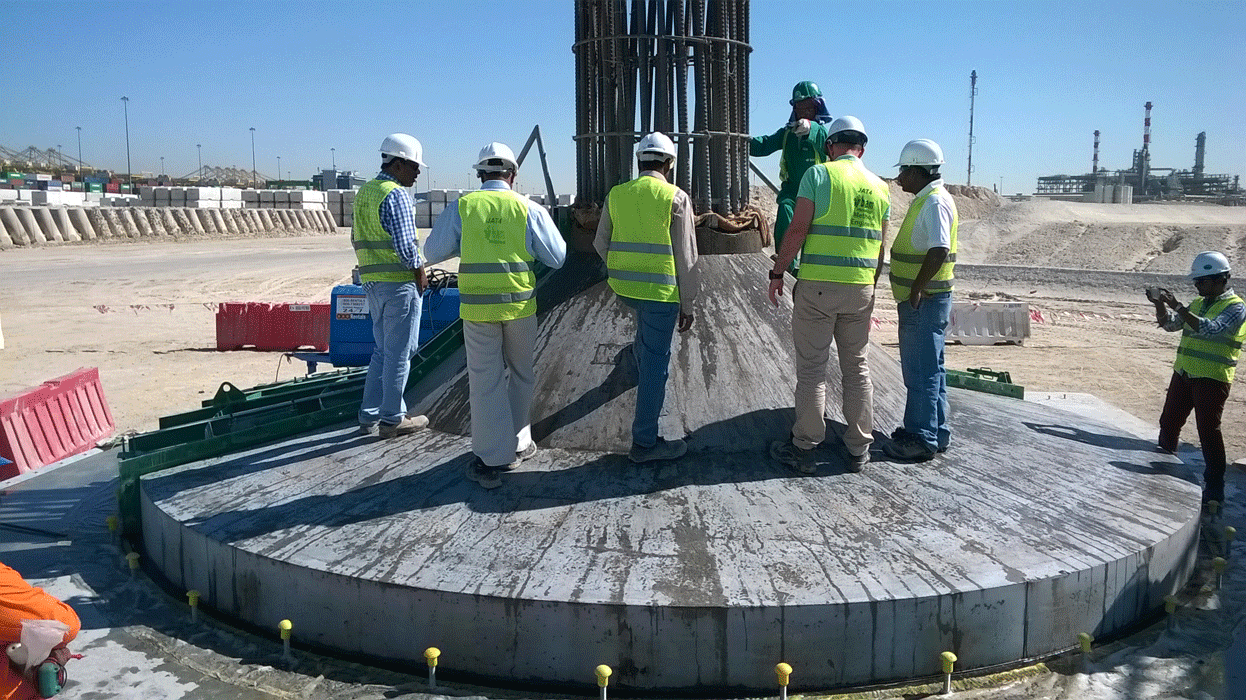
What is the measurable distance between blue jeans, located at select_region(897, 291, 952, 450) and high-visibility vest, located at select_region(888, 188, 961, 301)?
0.26ft

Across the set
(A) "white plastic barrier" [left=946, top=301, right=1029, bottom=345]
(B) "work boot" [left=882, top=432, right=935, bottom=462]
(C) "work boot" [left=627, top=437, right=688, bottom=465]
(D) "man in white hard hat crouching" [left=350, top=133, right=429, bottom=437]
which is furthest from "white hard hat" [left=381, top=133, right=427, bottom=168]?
(A) "white plastic barrier" [left=946, top=301, right=1029, bottom=345]

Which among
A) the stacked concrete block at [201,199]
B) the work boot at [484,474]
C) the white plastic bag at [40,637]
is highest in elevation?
the stacked concrete block at [201,199]

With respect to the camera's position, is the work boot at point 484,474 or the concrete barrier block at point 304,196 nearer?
the work boot at point 484,474

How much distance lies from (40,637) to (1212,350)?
6.92 metres

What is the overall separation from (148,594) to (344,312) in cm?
548

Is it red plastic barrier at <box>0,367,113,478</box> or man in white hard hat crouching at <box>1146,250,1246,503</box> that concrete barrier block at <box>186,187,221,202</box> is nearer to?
red plastic barrier at <box>0,367,113,478</box>

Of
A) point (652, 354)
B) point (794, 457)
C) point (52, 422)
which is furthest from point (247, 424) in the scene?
point (794, 457)

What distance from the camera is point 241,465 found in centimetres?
562

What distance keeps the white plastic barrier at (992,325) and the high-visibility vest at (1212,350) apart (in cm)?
1066

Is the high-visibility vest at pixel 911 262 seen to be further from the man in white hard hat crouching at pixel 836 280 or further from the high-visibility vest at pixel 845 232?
the high-visibility vest at pixel 845 232

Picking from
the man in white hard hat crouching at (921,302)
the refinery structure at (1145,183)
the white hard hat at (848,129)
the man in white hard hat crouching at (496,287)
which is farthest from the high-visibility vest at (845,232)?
the refinery structure at (1145,183)

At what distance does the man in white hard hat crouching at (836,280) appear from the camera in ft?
15.9

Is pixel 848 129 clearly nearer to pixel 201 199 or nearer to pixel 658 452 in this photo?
pixel 658 452

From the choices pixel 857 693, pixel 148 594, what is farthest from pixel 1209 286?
pixel 148 594
